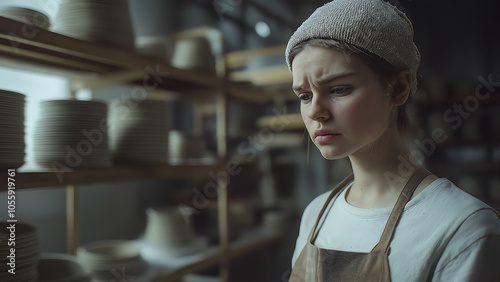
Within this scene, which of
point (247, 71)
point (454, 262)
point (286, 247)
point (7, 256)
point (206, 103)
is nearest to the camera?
point (454, 262)

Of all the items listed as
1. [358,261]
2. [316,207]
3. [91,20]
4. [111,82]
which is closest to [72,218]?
[111,82]

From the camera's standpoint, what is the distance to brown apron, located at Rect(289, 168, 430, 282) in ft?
2.35

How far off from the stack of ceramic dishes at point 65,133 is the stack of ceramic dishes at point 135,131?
23cm

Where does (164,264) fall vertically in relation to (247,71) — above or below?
below

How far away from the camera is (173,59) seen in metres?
1.87

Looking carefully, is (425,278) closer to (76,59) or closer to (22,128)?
(22,128)

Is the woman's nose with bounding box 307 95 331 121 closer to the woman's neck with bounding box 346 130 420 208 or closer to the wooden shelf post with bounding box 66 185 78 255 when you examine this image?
the woman's neck with bounding box 346 130 420 208

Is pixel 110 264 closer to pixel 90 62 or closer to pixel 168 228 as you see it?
pixel 168 228

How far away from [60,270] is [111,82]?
0.78 metres

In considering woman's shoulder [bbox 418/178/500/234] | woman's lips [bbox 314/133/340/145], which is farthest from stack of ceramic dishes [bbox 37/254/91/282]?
woman's shoulder [bbox 418/178/500/234]

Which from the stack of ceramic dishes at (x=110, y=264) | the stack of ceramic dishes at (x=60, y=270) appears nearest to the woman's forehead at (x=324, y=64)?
the stack of ceramic dishes at (x=60, y=270)

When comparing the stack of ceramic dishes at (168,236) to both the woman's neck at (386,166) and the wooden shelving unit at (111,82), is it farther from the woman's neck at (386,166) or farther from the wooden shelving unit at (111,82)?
the woman's neck at (386,166)

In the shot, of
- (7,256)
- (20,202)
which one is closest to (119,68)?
(20,202)

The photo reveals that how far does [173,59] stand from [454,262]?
5.11 ft
